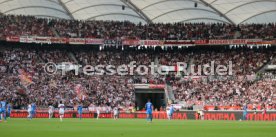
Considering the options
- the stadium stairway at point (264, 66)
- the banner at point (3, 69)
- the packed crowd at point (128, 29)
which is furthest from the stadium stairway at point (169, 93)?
the banner at point (3, 69)

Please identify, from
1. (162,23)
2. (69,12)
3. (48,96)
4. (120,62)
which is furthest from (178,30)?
(48,96)

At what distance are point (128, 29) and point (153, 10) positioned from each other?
473cm

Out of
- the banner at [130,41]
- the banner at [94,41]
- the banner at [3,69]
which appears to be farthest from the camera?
the banner at [94,41]

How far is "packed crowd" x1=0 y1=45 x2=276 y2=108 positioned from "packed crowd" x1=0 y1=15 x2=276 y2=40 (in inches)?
116

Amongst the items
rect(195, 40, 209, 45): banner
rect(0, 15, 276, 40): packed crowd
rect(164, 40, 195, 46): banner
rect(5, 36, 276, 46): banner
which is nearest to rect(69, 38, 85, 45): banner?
rect(5, 36, 276, 46): banner

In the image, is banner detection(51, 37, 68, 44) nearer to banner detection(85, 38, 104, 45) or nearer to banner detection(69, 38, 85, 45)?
banner detection(69, 38, 85, 45)

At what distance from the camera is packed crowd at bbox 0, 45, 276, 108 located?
7050 cm

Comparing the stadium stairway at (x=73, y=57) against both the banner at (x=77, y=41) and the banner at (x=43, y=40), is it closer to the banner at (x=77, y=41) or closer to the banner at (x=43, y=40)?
the banner at (x=77, y=41)

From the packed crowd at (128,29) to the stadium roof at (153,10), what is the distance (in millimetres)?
1431

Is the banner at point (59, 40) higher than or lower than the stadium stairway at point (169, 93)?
higher

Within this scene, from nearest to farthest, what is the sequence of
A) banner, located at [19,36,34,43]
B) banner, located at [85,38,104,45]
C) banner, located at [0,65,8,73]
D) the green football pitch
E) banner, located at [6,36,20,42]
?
1. the green football pitch
2. banner, located at [0,65,8,73]
3. banner, located at [6,36,20,42]
4. banner, located at [19,36,34,43]
5. banner, located at [85,38,104,45]

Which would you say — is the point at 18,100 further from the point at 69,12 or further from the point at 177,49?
the point at 177,49

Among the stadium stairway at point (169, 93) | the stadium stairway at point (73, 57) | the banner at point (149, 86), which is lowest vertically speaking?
the stadium stairway at point (169, 93)

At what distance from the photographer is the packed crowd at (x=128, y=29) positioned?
255ft
